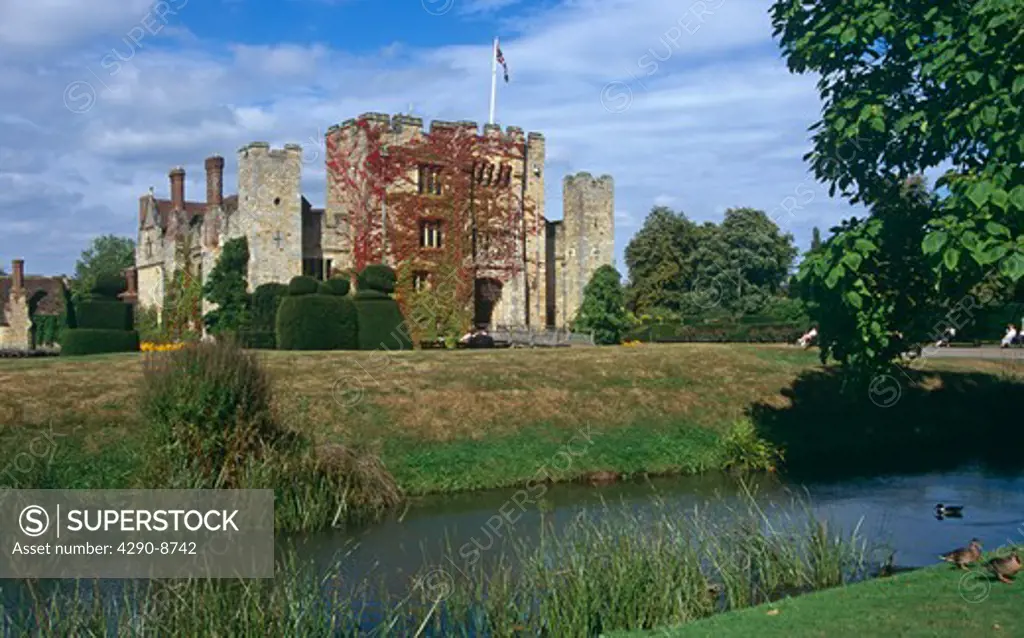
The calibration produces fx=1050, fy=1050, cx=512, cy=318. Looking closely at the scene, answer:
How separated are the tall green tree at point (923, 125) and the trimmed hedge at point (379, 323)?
17480mm

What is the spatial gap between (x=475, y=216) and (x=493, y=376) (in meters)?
24.9

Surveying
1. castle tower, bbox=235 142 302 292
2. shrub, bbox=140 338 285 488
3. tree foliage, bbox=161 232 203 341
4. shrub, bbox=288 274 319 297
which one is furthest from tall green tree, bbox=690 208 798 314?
shrub, bbox=140 338 285 488

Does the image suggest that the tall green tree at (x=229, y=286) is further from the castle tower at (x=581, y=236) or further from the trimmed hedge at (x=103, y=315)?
the castle tower at (x=581, y=236)

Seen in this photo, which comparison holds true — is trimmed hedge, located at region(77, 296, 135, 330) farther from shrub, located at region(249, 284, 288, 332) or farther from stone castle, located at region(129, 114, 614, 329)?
stone castle, located at region(129, 114, 614, 329)

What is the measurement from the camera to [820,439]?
84.1 ft

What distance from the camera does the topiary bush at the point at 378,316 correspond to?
32.0m

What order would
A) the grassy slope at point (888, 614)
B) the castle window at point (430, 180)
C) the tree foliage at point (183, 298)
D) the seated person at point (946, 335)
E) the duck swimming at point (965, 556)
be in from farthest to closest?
1. the tree foliage at point (183, 298)
2. the castle window at point (430, 180)
3. the seated person at point (946, 335)
4. the duck swimming at point (965, 556)
5. the grassy slope at point (888, 614)

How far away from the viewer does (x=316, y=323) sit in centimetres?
3059

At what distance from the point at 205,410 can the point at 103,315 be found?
15.8m

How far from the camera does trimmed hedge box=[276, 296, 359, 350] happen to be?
30516 mm

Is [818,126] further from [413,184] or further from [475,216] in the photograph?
[475,216]

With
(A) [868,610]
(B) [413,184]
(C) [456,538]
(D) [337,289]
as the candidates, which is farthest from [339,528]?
(B) [413,184]

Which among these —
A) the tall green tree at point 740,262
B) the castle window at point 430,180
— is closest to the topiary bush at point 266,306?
the castle window at point 430,180

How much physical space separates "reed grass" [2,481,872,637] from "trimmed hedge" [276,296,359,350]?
1858 centimetres
